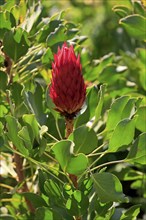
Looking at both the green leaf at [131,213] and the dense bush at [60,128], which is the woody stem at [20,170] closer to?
the dense bush at [60,128]

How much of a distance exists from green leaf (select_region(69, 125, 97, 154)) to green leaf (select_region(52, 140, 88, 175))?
2.3 inches

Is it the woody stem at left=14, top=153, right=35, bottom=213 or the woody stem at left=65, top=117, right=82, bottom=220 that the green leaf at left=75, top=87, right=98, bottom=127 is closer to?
the woody stem at left=65, top=117, right=82, bottom=220

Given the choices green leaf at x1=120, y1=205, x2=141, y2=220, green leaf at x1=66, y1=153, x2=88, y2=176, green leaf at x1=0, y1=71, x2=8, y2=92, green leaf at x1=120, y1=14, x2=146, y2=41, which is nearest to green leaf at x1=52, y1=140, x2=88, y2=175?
green leaf at x1=66, y1=153, x2=88, y2=176

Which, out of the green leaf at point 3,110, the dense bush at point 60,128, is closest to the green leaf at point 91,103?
the dense bush at point 60,128

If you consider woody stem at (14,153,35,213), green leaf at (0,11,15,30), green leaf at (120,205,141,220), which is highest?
green leaf at (0,11,15,30)

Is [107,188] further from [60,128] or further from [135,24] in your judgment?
[135,24]

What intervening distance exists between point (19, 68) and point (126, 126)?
0.49 m

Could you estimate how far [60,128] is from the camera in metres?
1.53

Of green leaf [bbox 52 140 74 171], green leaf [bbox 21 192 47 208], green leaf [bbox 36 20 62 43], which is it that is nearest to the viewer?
green leaf [bbox 52 140 74 171]

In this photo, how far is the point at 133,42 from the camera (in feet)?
8.32

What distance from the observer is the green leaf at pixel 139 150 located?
132cm

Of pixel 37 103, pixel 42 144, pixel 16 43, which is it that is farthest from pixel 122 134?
pixel 16 43

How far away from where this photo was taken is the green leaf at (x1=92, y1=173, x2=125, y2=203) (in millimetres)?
1251

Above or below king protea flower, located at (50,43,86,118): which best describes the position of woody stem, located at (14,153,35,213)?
below
